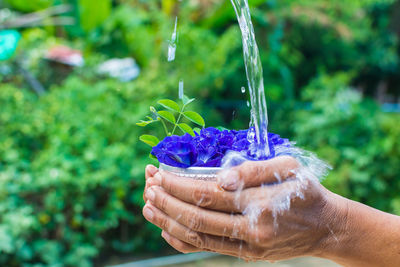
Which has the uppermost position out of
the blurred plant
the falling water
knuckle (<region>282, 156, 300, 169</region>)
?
the falling water

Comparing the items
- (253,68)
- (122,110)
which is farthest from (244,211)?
(122,110)

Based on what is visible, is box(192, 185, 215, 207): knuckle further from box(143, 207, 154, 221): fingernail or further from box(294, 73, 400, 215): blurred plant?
Result: box(294, 73, 400, 215): blurred plant

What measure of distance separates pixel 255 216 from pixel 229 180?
0.27 ft

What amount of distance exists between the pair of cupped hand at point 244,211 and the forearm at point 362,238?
48 mm

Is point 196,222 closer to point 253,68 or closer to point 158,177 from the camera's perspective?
point 158,177

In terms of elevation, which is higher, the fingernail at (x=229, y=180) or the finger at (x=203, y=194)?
the fingernail at (x=229, y=180)

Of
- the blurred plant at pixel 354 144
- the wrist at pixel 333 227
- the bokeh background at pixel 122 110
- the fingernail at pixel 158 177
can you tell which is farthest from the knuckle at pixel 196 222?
the blurred plant at pixel 354 144

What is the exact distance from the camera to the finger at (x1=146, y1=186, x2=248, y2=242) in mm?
743

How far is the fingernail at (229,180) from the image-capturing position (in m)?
0.72

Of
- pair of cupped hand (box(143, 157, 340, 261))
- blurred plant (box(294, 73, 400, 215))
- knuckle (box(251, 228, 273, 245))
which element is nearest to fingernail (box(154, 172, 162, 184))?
pair of cupped hand (box(143, 157, 340, 261))

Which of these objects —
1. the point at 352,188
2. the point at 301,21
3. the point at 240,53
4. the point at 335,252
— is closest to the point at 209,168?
the point at 335,252

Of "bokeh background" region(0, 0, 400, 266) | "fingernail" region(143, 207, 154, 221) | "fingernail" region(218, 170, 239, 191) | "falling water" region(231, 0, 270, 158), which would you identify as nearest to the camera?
"fingernail" region(218, 170, 239, 191)

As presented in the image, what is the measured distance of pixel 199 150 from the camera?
846 mm

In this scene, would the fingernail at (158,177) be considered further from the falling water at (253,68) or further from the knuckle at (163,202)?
the falling water at (253,68)
